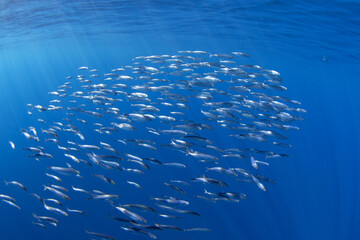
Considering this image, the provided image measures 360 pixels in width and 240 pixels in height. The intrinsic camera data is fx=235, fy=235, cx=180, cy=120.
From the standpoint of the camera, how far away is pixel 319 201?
18234 millimetres

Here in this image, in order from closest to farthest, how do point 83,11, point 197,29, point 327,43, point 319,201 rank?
point 319,201 < point 83,11 < point 327,43 < point 197,29

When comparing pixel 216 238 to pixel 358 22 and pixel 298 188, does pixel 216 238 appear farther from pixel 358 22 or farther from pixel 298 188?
pixel 358 22

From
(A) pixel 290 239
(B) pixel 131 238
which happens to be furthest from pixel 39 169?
(A) pixel 290 239

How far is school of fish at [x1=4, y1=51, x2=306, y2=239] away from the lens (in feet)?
24.9

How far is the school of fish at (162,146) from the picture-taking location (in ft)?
24.9

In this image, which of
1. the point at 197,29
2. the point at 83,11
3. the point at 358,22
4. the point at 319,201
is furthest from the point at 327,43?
the point at 83,11

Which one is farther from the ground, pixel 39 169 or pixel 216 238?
pixel 39 169

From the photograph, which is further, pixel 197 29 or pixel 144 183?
pixel 197 29

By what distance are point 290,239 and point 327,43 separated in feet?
61.1

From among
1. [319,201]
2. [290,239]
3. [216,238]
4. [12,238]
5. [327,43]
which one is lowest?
[12,238]

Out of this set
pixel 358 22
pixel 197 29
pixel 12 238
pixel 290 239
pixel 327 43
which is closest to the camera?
pixel 12 238

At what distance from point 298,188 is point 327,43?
14375 millimetres

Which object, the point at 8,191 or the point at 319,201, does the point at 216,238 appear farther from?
the point at 8,191

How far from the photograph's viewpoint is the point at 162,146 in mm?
8305
